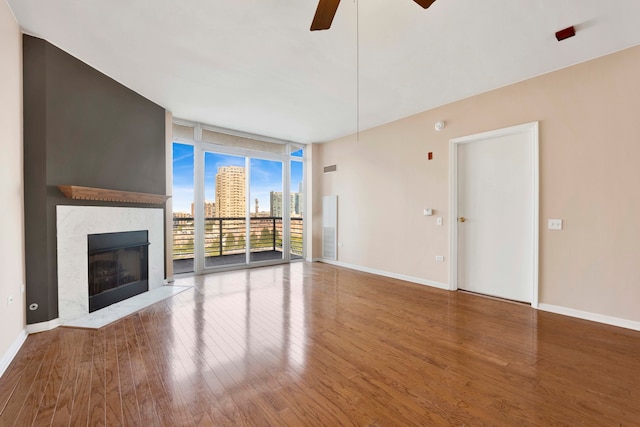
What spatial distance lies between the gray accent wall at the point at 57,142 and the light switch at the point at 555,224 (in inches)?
212

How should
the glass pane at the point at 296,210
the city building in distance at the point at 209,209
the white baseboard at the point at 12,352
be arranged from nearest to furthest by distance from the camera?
the white baseboard at the point at 12,352
the city building in distance at the point at 209,209
the glass pane at the point at 296,210

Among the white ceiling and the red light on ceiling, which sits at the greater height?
the white ceiling

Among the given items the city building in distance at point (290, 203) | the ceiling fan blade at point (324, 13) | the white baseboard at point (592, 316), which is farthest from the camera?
the city building in distance at point (290, 203)

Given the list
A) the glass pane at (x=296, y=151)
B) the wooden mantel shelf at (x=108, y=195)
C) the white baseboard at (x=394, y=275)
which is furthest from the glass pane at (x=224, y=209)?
the white baseboard at (x=394, y=275)

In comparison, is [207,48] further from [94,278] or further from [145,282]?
[145,282]

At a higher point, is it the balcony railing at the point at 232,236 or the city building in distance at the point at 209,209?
the city building in distance at the point at 209,209

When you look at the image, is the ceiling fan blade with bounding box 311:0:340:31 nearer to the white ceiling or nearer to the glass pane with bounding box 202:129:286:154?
the white ceiling

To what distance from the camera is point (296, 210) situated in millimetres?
6789

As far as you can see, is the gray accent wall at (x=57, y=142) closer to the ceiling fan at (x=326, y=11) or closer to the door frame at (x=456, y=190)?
the ceiling fan at (x=326, y=11)

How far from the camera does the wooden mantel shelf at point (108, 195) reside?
2889mm

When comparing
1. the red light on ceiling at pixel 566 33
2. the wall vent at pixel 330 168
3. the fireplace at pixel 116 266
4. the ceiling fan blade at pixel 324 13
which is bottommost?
the fireplace at pixel 116 266

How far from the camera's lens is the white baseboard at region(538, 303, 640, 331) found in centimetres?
282

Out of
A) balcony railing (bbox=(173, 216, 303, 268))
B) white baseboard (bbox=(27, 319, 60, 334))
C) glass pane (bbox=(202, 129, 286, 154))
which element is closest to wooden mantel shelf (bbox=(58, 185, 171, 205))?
balcony railing (bbox=(173, 216, 303, 268))

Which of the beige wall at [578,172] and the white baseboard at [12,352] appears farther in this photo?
the beige wall at [578,172]
